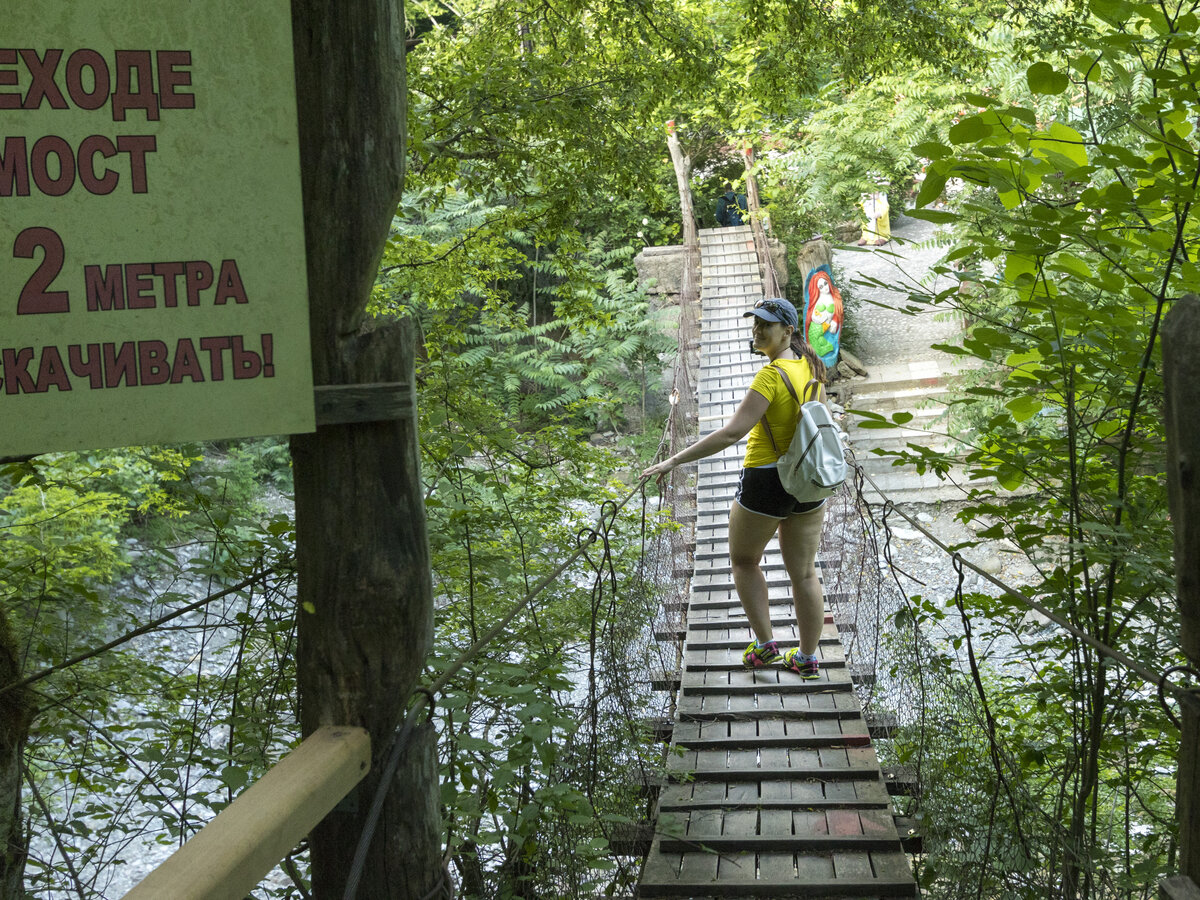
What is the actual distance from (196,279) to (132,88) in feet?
0.76

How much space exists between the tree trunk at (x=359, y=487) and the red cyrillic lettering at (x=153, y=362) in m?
0.19

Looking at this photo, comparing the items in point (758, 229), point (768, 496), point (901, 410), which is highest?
point (758, 229)

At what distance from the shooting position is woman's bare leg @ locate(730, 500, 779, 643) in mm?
3217

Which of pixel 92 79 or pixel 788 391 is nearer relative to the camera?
pixel 92 79

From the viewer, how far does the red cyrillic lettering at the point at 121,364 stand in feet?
3.73

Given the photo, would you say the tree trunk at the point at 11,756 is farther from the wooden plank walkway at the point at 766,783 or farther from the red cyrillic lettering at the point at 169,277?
the wooden plank walkway at the point at 766,783

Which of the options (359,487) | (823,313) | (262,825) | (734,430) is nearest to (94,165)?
(359,487)

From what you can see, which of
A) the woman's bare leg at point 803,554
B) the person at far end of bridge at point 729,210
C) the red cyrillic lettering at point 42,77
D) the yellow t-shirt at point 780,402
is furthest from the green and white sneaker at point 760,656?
the person at far end of bridge at point 729,210

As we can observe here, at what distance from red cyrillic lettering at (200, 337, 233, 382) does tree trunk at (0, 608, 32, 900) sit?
99cm

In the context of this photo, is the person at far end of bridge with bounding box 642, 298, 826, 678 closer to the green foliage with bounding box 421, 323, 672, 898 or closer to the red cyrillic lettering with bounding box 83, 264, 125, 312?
the green foliage with bounding box 421, 323, 672, 898

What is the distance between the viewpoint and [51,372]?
3.68 ft

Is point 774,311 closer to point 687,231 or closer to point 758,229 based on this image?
point 758,229

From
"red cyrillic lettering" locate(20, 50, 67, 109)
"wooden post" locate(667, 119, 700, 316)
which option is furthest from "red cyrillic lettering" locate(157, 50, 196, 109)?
"wooden post" locate(667, 119, 700, 316)

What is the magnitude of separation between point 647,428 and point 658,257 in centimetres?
265
